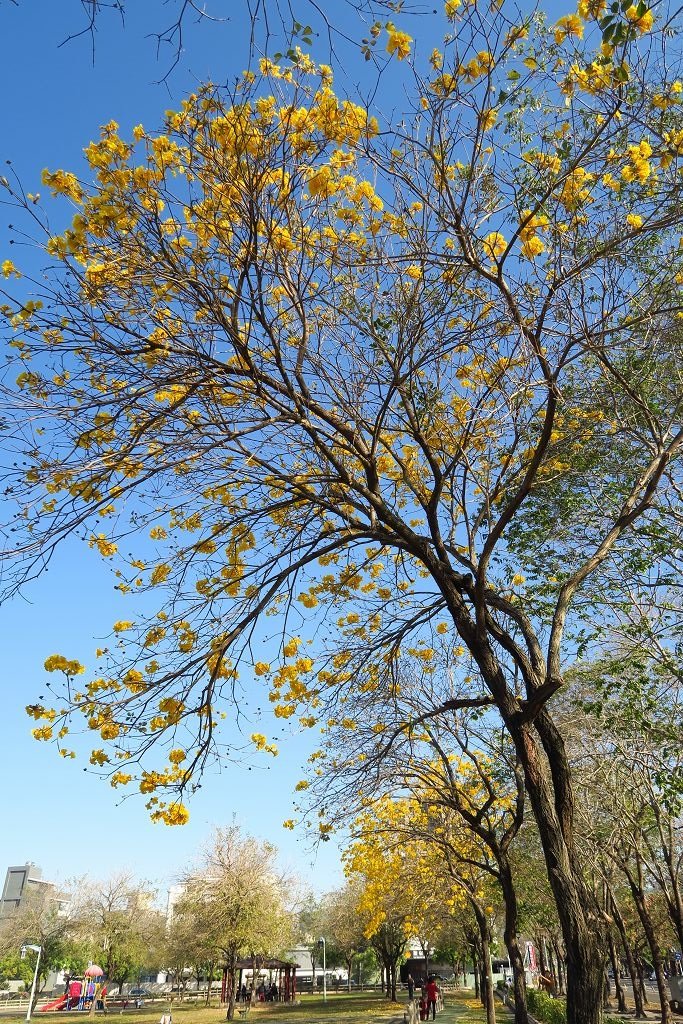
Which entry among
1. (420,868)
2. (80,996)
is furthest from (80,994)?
(420,868)

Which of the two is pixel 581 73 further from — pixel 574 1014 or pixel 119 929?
pixel 119 929

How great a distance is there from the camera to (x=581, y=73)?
470 centimetres

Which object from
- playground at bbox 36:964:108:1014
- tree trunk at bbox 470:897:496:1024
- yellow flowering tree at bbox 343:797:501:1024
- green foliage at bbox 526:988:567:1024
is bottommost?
playground at bbox 36:964:108:1014

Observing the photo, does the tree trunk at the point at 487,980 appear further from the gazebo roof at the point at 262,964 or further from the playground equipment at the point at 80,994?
the gazebo roof at the point at 262,964

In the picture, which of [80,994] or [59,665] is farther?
[80,994]

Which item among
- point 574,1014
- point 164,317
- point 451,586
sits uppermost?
→ point 164,317

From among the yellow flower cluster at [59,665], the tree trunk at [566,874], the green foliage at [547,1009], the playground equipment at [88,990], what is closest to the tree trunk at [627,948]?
the green foliage at [547,1009]

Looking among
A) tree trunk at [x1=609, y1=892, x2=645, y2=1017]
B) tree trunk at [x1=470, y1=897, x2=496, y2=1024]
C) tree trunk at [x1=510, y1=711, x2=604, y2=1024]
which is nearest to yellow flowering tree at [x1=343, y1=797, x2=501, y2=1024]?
tree trunk at [x1=470, y1=897, x2=496, y2=1024]

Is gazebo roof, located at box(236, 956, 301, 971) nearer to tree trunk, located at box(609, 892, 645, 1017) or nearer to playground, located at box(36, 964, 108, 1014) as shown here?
playground, located at box(36, 964, 108, 1014)

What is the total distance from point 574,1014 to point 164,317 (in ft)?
17.2

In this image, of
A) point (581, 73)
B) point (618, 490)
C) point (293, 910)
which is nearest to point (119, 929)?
point (293, 910)

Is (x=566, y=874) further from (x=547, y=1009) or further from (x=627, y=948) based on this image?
(x=627, y=948)

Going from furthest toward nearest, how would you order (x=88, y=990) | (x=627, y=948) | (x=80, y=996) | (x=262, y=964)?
(x=262, y=964)
(x=88, y=990)
(x=80, y=996)
(x=627, y=948)

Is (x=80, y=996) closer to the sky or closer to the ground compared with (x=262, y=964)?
closer to the ground
